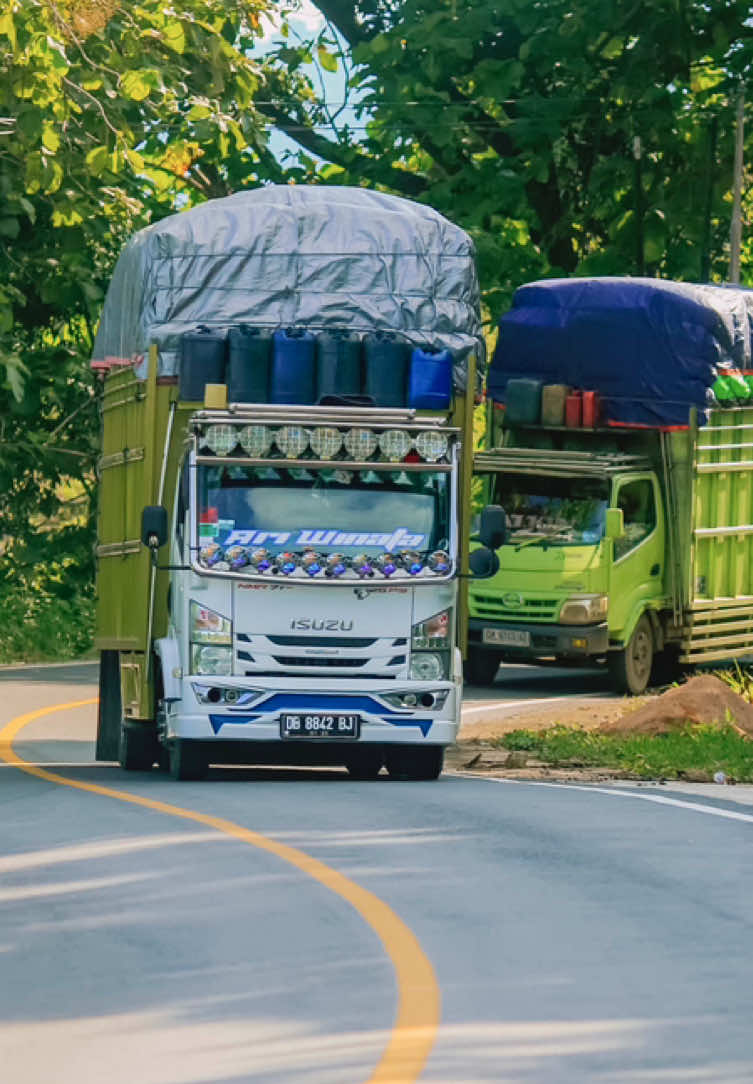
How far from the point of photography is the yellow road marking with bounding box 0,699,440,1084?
7641mm

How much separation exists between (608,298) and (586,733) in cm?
733

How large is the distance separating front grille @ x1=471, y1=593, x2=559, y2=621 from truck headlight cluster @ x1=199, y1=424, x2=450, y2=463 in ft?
32.8

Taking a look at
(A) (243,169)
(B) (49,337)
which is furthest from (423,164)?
(B) (49,337)

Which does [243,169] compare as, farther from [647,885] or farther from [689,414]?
[647,885]

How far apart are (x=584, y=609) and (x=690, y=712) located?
559 centimetres

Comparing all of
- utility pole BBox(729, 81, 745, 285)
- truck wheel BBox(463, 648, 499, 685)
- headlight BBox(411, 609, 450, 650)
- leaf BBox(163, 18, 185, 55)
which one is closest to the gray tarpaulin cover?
headlight BBox(411, 609, 450, 650)

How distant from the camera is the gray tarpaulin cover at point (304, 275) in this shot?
57.0ft

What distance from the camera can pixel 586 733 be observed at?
20.7 meters

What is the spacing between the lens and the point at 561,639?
86.3 feet

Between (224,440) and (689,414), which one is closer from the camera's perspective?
(224,440)

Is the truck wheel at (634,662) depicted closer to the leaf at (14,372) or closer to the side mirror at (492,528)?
the leaf at (14,372)

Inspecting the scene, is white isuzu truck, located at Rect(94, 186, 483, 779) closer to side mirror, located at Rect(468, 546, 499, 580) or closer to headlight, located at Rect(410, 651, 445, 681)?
headlight, located at Rect(410, 651, 445, 681)

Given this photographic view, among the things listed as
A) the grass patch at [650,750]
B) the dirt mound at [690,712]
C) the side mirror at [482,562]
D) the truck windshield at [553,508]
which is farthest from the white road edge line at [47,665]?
the side mirror at [482,562]

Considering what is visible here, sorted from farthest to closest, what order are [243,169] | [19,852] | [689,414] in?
[243,169]
[689,414]
[19,852]
